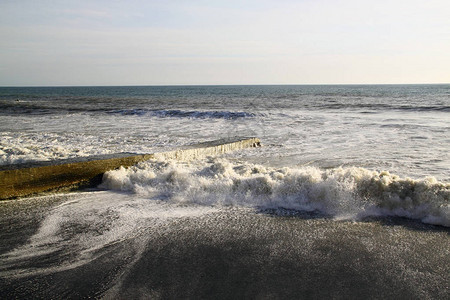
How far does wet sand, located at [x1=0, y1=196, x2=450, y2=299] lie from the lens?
105 inches

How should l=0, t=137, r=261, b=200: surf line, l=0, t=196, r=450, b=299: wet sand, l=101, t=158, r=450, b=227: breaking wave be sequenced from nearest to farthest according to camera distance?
l=0, t=196, r=450, b=299: wet sand < l=101, t=158, r=450, b=227: breaking wave < l=0, t=137, r=261, b=200: surf line

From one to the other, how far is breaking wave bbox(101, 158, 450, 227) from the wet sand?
312 mm

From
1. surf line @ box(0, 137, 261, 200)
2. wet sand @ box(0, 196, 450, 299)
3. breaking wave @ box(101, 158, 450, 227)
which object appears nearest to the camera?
wet sand @ box(0, 196, 450, 299)

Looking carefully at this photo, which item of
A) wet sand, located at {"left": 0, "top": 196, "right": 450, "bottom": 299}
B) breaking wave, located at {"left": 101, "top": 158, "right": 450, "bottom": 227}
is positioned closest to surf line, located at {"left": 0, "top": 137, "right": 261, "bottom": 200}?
breaking wave, located at {"left": 101, "top": 158, "right": 450, "bottom": 227}

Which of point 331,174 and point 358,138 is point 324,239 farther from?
point 358,138

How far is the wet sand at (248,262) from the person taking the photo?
267 centimetres

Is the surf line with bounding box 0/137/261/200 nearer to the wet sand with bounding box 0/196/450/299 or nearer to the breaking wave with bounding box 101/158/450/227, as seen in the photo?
the breaking wave with bounding box 101/158/450/227

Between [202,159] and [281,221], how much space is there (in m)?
3.74

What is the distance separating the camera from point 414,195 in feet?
14.3

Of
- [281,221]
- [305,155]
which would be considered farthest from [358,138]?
[281,221]

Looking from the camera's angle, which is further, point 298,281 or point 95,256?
point 95,256

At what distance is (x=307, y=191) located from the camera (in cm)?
470

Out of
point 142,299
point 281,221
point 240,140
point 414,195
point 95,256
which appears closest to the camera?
point 142,299

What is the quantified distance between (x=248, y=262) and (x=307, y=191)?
1.89m
